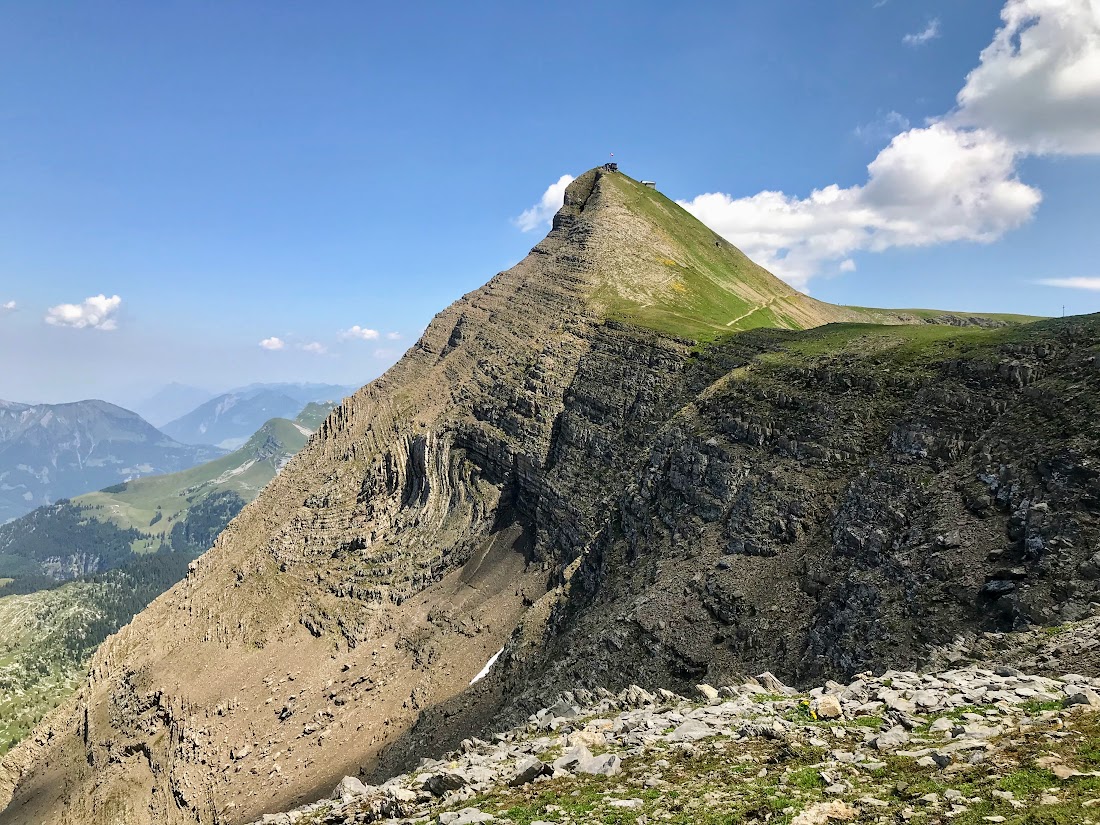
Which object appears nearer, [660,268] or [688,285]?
[688,285]

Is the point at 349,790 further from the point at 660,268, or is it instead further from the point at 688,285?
the point at 660,268

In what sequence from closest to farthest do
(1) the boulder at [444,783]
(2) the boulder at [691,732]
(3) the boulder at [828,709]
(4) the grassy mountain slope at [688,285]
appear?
(3) the boulder at [828,709], (2) the boulder at [691,732], (1) the boulder at [444,783], (4) the grassy mountain slope at [688,285]

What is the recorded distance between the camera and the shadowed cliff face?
3466cm

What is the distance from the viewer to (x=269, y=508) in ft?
347

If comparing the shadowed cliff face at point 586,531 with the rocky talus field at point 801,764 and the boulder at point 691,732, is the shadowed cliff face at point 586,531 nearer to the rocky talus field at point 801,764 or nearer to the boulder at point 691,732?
the rocky talus field at point 801,764

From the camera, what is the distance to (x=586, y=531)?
69688 mm

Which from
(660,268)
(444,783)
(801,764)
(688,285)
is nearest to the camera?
(801,764)

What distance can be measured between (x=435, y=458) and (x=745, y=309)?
7140 centimetres

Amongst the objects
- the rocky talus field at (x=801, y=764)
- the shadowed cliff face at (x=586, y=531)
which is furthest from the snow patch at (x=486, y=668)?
the rocky talus field at (x=801, y=764)

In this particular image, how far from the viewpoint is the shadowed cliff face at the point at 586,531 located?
114ft

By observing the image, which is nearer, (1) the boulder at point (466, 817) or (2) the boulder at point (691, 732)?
(1) the boulder at point (466, 817)

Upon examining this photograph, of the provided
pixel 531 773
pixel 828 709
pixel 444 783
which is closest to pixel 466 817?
pixel 531 773

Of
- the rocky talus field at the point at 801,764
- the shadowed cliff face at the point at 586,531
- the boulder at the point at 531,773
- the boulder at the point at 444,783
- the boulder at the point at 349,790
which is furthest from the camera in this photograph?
the shadowed cliff face at the point at 586,531

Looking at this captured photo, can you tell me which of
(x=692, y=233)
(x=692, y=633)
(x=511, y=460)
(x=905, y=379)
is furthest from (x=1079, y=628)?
(x=692, y=233)
